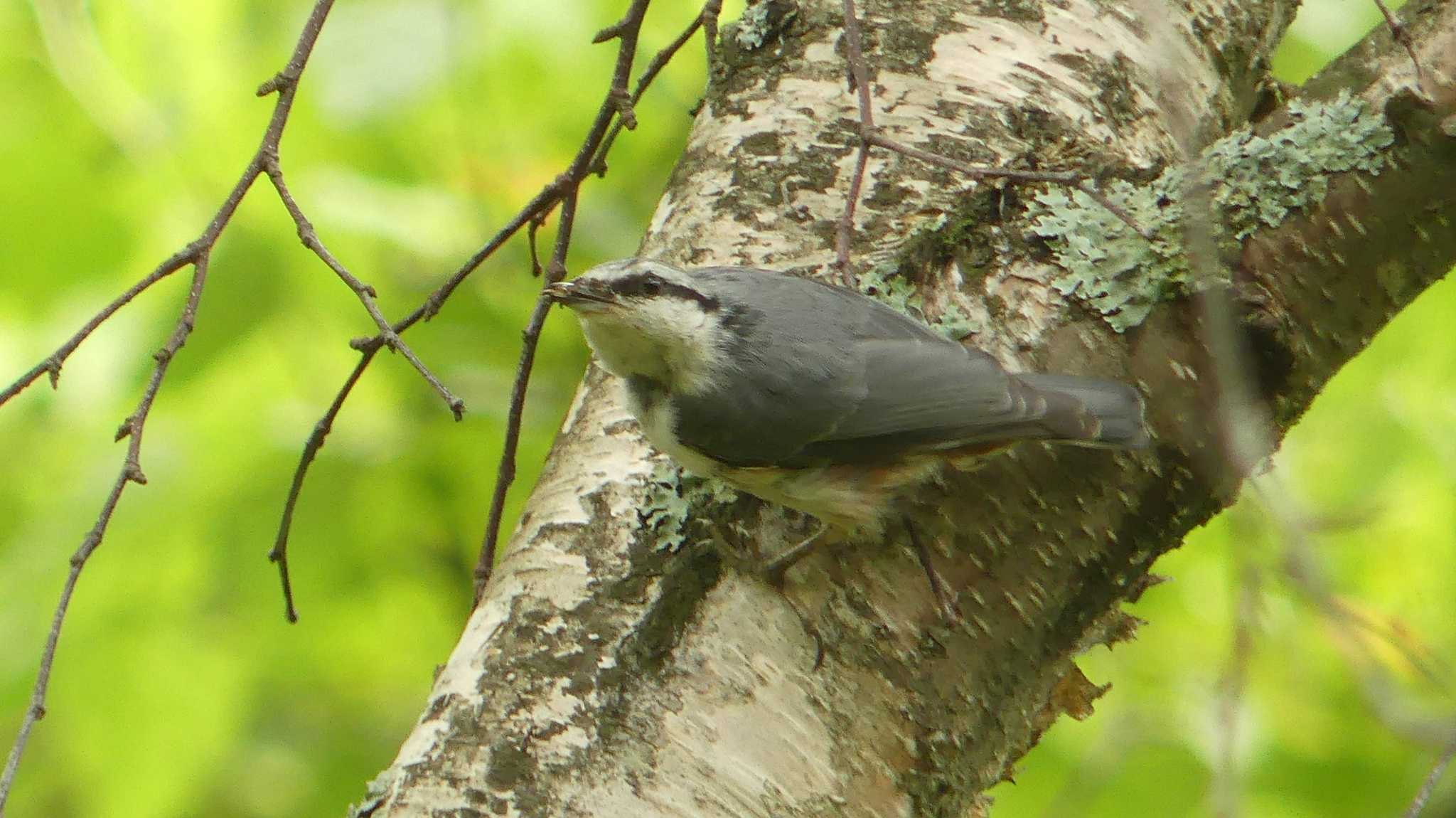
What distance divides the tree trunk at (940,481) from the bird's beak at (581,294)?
0.15 metres

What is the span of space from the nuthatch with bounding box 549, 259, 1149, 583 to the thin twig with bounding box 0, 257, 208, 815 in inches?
20.2

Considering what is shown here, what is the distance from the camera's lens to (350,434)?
285cm

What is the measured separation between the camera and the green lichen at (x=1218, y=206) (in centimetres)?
170

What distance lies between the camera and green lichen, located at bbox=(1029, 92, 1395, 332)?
1702mm

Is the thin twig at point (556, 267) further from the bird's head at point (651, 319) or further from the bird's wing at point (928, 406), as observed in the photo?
the bird's wing at point (928, 406)

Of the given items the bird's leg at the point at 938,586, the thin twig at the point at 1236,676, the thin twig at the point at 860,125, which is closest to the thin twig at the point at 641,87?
the thin twig at the point at 860,125

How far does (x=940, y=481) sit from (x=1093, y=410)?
10.2 inches

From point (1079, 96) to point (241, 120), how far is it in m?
1.69

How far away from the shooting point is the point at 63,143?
258cm

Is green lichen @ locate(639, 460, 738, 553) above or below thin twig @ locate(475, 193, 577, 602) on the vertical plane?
below

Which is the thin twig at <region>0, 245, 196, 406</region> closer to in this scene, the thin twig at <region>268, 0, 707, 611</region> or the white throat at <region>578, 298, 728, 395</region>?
the thin twig at <region>268, 0, 707, 611</region>

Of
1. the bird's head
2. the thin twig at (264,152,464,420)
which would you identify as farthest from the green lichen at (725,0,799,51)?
the thin twig at (264,152,464,420)

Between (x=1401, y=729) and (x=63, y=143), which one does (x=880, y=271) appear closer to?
(x=1401, y=729)

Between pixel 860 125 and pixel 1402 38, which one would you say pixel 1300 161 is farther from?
pixel 860 125
